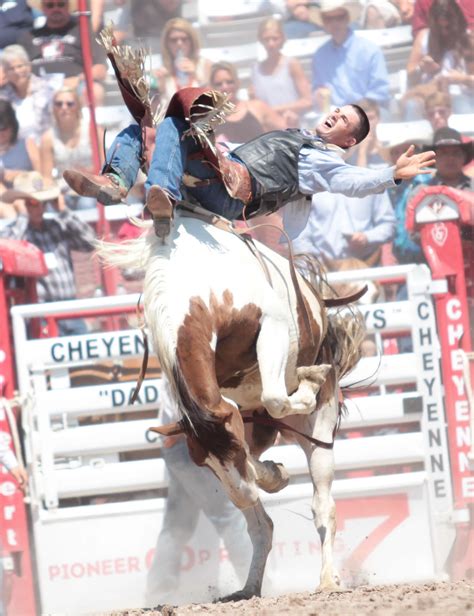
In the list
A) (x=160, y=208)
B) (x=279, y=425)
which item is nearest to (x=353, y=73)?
(x=279, y=425)

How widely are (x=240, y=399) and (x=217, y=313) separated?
630 mm

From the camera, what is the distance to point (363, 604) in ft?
11.9

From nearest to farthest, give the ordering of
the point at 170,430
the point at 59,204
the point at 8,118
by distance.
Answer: the point at 170,430
the point at 59,204
the point at 8,118

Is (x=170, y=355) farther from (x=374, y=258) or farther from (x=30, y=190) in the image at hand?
(x=30, y=190)

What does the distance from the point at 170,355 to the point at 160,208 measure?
529 millimetres

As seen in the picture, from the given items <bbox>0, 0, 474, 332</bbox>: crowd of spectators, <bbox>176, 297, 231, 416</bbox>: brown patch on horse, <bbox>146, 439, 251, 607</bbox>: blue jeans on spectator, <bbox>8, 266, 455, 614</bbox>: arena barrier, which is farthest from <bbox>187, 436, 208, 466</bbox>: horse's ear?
<bbox>0, 0, 474, 332</bbox>: crowd of spectators

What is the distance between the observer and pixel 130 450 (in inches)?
239

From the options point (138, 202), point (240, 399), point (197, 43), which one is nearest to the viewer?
point (240, 399)

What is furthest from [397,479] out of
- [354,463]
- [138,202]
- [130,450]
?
[138,202]

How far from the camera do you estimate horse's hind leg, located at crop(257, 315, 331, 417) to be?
4270 mm

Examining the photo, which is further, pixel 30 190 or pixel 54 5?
pixel 54 5

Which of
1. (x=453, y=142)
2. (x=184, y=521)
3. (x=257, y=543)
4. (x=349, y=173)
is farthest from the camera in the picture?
(x=453, y=142)

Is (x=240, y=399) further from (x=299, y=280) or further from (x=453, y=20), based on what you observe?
(x=453, y=20)

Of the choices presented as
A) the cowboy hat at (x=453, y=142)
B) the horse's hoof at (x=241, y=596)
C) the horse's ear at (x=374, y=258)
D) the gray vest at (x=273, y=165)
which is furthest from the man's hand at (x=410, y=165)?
the cowboy hat at (x=453, y=142)
